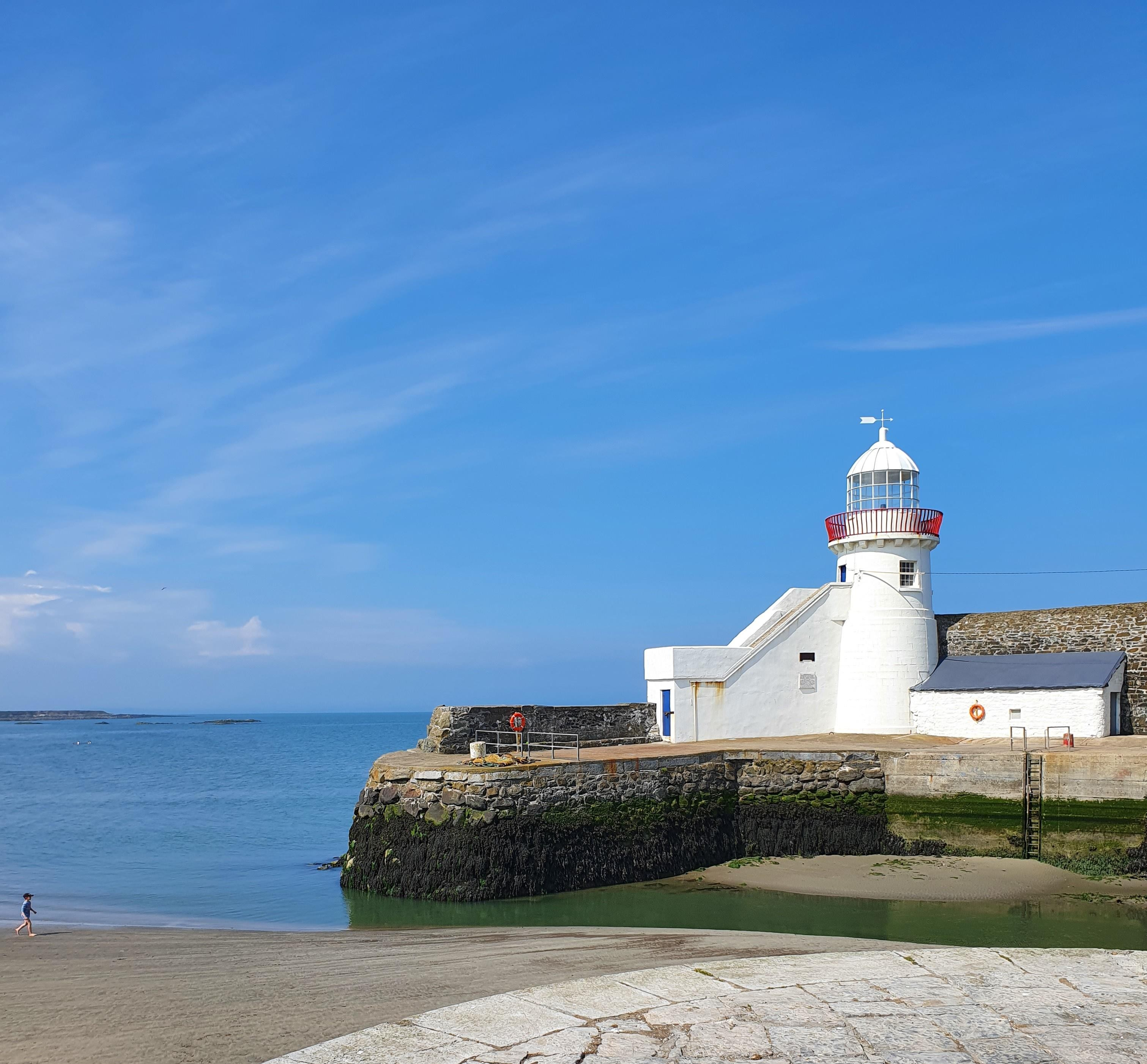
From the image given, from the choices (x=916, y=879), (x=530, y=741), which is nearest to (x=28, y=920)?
(x=530, y=741)

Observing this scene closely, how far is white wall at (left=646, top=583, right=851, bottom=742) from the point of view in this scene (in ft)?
73.0

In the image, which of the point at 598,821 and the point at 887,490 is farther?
the point at 887,490

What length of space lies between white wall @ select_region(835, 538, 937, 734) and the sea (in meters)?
7.77

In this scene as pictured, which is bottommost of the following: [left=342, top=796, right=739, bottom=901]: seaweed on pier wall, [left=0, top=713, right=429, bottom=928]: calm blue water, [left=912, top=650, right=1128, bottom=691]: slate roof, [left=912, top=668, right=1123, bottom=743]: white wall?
[left=0, top=713, right=429, bottom=928]: calm blue water

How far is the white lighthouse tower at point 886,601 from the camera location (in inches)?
928

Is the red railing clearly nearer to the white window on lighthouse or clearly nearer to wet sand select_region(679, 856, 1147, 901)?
the white window on lighthouse

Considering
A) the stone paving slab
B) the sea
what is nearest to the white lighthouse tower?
the sea

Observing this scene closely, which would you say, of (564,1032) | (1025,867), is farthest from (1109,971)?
(1025,867)

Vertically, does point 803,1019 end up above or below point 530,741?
below

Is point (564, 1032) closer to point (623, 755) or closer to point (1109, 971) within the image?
point (1109, 971)

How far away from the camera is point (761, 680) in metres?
23.1

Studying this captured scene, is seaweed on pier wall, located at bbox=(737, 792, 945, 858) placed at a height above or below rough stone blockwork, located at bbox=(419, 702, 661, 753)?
below

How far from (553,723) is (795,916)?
25.5ft

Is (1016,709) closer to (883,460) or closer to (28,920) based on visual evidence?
(883,460)
